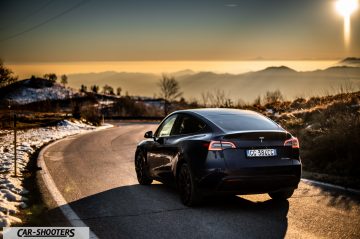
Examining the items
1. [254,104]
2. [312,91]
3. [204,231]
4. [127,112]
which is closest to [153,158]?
[204,231]

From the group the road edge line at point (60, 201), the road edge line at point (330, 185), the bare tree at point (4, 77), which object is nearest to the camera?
the road edge line at point (60, 201)

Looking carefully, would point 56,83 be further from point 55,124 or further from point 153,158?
point 153,158

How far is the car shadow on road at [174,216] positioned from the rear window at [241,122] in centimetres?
126

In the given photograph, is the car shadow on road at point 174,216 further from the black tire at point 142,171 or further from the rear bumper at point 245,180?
the black tire at point 142,171

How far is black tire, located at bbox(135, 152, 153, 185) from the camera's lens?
32.3 feet

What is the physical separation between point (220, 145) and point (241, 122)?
2.69ft

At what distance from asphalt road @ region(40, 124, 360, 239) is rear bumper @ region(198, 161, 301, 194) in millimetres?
355

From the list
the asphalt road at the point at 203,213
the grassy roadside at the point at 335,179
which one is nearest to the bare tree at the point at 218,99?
the grassy roadside at the point at 335,179

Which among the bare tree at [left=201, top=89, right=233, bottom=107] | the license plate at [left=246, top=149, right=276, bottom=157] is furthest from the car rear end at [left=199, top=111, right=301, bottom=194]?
the bare tree at [left=201, top=89, right=233, bottom=107]

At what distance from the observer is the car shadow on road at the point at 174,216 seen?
6090mm

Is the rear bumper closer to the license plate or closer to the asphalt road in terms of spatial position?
the license plate

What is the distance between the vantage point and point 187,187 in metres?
7.68

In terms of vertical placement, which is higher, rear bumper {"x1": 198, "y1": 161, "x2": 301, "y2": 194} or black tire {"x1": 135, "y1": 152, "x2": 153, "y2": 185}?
rear bumper {"x1": 198, "y1": 161, "x2": 301, "y2": 194}

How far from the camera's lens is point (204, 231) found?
6164 mm
